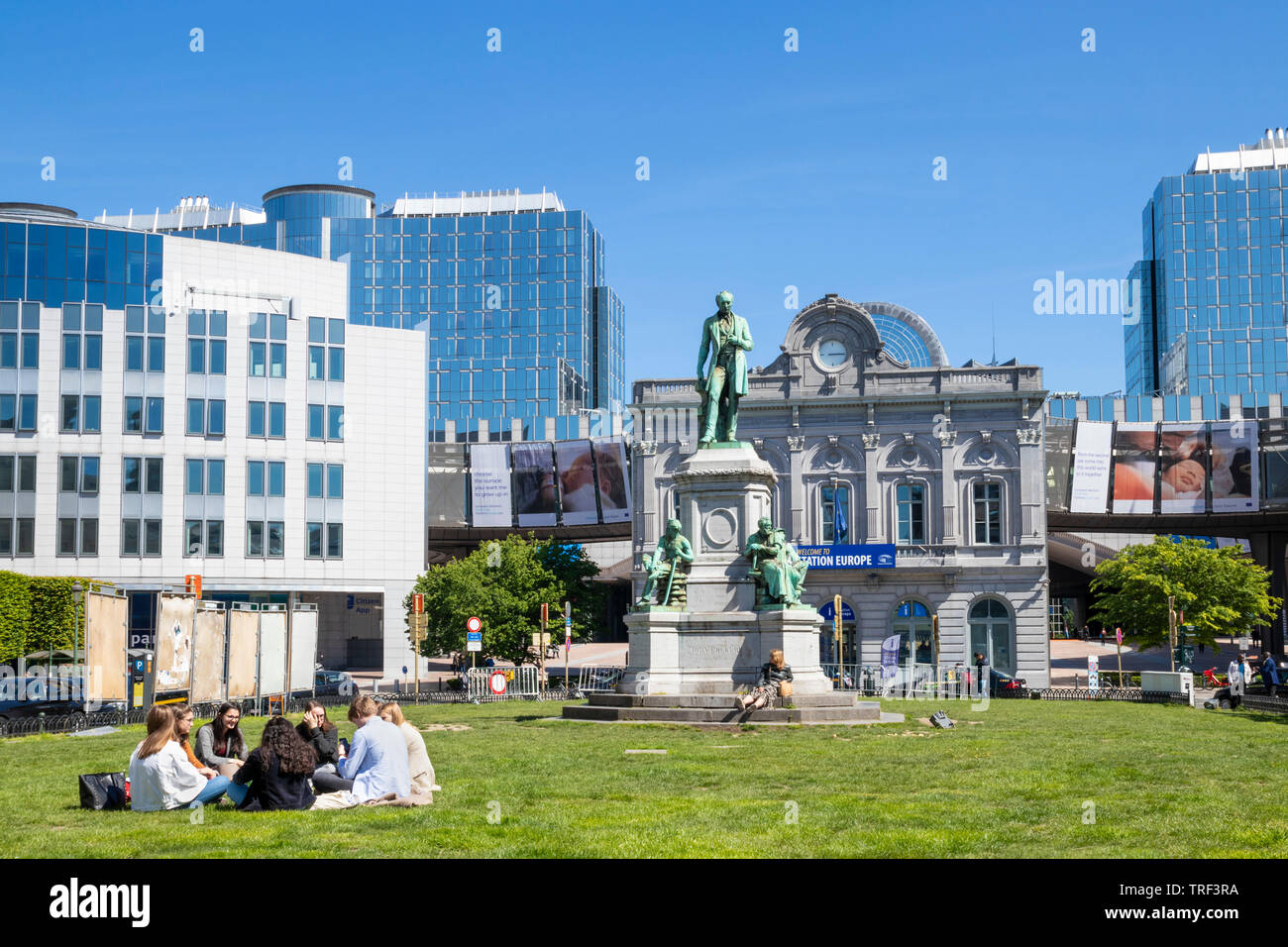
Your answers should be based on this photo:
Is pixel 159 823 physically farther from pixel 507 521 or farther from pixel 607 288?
pixel 607 288

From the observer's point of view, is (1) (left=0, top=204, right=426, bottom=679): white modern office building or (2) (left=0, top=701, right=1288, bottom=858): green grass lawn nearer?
(2) (left=0, top=701, right=1288, bottom=858): green grass lawn

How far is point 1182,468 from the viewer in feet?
252

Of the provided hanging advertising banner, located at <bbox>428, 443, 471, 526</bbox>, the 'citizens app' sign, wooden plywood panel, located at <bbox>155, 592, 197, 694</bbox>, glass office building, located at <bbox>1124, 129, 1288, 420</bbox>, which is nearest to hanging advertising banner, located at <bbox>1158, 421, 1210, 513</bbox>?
the 'citizens app' sign

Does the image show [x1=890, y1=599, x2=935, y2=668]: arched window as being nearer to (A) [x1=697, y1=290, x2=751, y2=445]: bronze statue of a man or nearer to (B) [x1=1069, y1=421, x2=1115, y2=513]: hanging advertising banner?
(B) [x1=1069, y1=421, x2=1115, y2=513]: hanging advertising banner

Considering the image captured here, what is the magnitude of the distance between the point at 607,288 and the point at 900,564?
10623 cm

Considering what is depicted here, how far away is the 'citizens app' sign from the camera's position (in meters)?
64.9

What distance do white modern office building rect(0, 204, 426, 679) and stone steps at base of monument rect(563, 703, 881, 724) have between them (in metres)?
41.2

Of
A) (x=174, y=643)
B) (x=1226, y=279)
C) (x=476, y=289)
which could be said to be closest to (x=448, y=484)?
(x=174, y=643)

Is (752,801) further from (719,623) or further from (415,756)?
(719,623)

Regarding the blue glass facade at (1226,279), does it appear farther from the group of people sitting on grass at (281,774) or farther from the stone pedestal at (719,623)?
the group of people sitting on grass at (281,774)

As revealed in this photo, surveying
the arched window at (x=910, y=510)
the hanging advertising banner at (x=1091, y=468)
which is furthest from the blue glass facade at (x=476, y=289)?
the arched window at (x=910, y=510)

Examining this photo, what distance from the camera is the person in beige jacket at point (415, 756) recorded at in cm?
1432

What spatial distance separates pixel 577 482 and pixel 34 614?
39.2 m

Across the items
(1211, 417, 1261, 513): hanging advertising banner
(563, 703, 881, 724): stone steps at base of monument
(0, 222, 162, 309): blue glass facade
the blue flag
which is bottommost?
the blue flag
